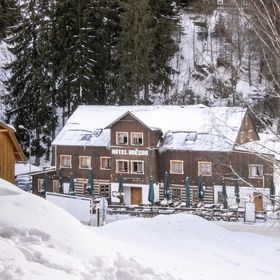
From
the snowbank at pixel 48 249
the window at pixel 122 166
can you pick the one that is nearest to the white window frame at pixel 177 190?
the window at pixel 122 166

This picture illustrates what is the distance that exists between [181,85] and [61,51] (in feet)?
34.3

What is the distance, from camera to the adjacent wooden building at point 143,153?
34.6 meters

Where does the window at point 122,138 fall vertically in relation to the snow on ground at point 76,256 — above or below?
above

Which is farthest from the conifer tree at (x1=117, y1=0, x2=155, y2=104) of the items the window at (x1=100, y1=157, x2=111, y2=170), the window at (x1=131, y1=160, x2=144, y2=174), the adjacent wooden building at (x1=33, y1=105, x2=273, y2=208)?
the window at (x1=131, y1=160, x2=144, y2=174)

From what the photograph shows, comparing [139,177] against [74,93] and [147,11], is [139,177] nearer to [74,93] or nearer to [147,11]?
[74,93]

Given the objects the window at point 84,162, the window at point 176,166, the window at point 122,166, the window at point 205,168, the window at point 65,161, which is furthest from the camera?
the window at point 65,161

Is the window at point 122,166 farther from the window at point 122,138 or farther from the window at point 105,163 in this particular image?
the window at point 122,138

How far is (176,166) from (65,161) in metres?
7.22

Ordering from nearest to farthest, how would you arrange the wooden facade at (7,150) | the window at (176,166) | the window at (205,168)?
the wooden facade at (7,150)
the window at (205,168)
the window at (176,166)

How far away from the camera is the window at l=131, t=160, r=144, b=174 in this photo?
36.1 m

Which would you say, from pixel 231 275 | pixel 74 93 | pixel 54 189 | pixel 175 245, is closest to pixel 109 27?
pixel 74 93

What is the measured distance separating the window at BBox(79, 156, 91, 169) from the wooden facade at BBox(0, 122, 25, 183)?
59.4 feet

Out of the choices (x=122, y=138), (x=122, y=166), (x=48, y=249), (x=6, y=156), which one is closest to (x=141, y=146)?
(x=122, y=138)

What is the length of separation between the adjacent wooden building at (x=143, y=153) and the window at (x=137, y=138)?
60 mm
